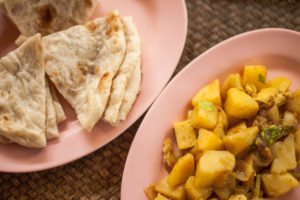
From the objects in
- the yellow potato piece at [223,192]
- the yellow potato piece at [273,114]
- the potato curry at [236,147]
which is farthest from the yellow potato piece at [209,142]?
the yellow potato piece at [273,114]

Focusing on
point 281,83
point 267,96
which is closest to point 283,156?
point 267,96

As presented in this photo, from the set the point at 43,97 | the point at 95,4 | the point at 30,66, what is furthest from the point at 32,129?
the point at 95,4

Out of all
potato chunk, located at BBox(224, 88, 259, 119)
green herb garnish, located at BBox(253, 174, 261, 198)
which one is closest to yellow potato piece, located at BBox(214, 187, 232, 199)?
green herb garnish, located at BBox(253, 174, 261, 198)

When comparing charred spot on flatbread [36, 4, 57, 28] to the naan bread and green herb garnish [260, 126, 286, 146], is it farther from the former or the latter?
green herb garnish [260, 126, 286, 146]

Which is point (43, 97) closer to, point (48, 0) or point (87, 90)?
point (87, 90)

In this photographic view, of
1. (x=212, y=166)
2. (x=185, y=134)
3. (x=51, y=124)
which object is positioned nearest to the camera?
(x=212, y=166)

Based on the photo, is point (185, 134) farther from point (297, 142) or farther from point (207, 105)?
point (297, 142)
